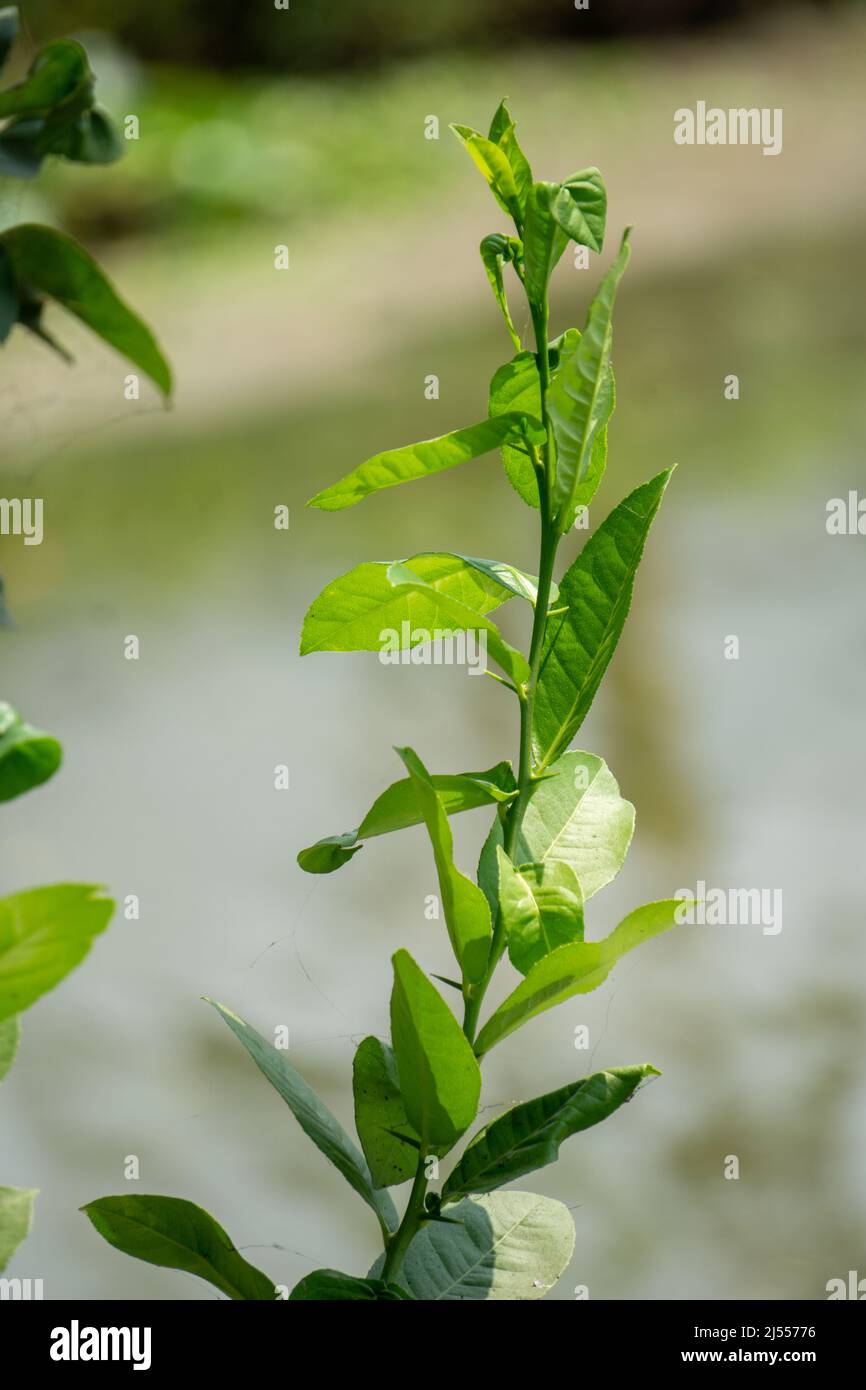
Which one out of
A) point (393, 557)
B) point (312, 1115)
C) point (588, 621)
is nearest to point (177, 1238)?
point (312, 1115)

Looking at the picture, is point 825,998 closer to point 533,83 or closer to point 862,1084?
point 862,1084

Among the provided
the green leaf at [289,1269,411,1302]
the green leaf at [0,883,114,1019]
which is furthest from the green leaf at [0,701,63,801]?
the green leaf at [289,1269,411,1302]

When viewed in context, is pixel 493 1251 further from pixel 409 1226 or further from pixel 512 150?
pixel 512 150

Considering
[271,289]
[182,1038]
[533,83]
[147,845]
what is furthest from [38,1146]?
[533,83]

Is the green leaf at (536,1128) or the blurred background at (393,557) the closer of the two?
the green leaf at (536,1128)

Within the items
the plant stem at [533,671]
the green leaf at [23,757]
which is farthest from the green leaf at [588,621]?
the green leaf at [23,757]

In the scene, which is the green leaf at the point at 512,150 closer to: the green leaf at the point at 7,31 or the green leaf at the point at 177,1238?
the green leaf at the point at 7,31
